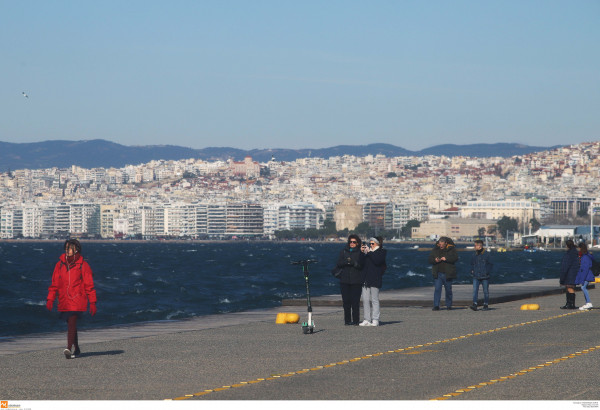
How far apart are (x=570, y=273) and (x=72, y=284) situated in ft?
44.2

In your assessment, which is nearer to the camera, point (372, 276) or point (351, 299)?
point (351, 299)

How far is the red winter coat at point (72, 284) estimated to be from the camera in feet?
51.6

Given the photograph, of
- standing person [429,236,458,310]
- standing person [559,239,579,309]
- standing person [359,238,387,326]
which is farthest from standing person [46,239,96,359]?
standing person [559,239,579,309]

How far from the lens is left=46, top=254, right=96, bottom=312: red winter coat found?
1574cm

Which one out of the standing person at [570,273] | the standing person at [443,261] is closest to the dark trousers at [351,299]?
the standing person at [443,261]

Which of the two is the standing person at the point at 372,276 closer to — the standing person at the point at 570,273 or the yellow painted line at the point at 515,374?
the yellow painted line at the point at 515,374

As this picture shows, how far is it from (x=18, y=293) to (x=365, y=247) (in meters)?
35.9

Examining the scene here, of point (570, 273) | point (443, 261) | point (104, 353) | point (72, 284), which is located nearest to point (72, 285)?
point (72, 284)

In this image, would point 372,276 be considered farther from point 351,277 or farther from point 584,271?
point 584,271

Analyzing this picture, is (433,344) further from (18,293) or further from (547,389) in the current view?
(18,293)

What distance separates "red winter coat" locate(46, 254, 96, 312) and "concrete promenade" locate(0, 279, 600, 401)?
676 mm

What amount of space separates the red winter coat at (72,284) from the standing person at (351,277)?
258 inches

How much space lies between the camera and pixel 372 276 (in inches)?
854
